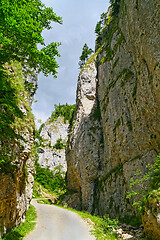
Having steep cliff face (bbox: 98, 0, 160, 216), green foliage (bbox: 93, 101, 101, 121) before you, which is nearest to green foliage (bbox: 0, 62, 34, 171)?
steep cliff face (bbox: 98, 0, 160, 216)

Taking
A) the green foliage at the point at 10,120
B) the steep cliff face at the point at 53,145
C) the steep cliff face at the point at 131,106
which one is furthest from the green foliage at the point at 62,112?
the green foliage at the point at 10,120

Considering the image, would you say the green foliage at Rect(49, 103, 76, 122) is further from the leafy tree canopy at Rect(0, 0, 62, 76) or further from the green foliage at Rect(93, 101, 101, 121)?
the leafy tree canopy at Rect(0, 0, 62, 76)

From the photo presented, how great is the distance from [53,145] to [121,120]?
7513 centimetres

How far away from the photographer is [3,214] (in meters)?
8.69

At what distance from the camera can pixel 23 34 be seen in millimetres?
7285

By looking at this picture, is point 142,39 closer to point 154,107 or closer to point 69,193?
point 154,107

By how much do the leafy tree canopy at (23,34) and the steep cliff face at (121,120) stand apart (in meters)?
8.58

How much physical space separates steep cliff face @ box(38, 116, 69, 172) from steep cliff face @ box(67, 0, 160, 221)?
49494 millimetres

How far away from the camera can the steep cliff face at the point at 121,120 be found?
1432cm

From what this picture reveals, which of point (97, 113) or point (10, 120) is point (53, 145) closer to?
point (97, 113)

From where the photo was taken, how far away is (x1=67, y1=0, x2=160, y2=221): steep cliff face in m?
14.3

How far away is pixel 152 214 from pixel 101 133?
19258 millimetres

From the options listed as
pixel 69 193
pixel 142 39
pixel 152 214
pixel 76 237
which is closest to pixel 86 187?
pixel 69 193

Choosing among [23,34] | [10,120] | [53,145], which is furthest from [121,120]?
[53,145]
